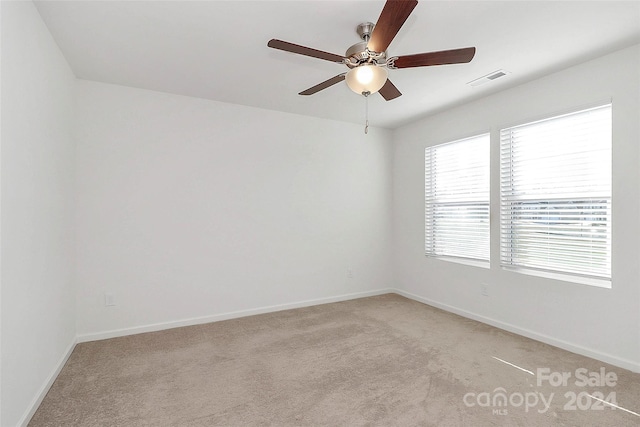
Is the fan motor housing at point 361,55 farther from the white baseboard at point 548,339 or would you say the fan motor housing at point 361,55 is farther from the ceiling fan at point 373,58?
the white baseboard at point 548,339

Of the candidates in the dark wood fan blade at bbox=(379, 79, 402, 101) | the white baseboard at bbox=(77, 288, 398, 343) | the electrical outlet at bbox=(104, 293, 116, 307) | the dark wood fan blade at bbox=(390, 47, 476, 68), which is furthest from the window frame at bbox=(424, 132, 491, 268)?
the electrical outlet at bbox=(104, 293, 116, 307)

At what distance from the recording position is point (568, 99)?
2859 mm

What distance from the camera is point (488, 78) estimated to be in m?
3.06

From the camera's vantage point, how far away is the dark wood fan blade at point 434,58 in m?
1.88

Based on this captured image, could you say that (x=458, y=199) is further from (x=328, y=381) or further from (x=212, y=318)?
(x=212, y=318)

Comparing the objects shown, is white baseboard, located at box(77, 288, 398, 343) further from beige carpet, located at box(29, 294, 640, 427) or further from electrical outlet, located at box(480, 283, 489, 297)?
electrical outlet, located at box(480, 283, 489, 297)

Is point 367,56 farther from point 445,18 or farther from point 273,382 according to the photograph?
point 273,382

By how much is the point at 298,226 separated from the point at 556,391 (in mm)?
3023

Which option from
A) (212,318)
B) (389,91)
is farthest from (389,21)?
(212,318)

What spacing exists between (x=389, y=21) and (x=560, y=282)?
111 inches

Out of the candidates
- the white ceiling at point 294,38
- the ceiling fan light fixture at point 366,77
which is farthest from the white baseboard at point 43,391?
the ceiling fan light fixture at point 366,77

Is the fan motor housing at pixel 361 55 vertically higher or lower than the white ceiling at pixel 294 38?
lower

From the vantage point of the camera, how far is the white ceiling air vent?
2.94 metres

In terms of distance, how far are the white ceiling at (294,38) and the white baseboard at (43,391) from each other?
99.7 inches
